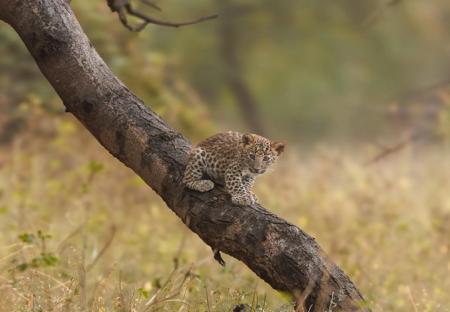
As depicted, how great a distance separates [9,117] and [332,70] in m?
14.7

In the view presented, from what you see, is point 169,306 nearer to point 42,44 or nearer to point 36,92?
point 42,44

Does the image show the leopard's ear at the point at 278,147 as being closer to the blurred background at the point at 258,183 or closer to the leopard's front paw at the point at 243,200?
the leopard's front paw at the point at 243,200

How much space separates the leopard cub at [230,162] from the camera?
6012mm

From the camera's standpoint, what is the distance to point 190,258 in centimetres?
1005

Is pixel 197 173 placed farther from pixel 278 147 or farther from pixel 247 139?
pixel 278 147

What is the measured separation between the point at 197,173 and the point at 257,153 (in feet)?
1.53

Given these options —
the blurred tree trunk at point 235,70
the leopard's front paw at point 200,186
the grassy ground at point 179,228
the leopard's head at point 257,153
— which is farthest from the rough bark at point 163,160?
the blurred tree trunk at point 235,70

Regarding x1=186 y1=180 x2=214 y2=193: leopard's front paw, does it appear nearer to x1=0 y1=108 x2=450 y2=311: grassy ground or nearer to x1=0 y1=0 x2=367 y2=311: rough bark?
x1=0 y1=0 x2=367 y2=311: rough bark

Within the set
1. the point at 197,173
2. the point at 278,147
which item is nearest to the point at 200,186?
the point at 197,173

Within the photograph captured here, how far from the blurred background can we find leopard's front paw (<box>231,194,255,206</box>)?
0.45 metres

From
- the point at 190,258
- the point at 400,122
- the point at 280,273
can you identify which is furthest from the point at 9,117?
the point at 400,122

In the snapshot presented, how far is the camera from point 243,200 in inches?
232

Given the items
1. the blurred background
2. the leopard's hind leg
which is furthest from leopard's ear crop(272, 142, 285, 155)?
the blurred background

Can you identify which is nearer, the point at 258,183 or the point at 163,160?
the point at 163,160
